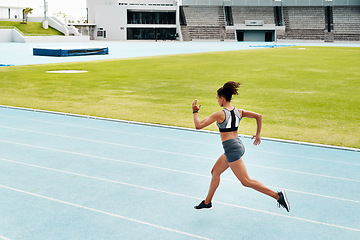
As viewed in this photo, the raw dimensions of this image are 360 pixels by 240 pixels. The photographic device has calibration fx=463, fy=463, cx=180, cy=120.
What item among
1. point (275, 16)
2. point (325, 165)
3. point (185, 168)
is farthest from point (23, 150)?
point (275, 16)

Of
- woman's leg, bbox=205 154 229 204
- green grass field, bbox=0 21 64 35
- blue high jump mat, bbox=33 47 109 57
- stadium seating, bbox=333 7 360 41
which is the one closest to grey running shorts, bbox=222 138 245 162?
woman's leg, bbox=205 154 229 204

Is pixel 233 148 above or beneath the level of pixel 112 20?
beneath

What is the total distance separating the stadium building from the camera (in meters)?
87.2

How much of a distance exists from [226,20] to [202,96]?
7764 centimetres

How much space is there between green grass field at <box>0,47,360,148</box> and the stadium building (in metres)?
62.4

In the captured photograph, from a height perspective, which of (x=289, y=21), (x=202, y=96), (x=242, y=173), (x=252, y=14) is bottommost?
(x=242, y=173)

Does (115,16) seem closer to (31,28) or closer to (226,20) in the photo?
(31,28)

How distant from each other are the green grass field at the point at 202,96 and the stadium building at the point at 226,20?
6242 centimetres

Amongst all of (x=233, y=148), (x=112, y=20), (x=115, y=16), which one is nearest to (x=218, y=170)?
(x=233, y=148)

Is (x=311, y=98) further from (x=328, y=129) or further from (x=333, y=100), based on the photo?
(x=328, y=129)

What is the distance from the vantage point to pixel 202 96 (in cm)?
1716

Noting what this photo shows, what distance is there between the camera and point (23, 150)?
30.4 feet

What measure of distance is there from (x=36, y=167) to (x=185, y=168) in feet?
8.56

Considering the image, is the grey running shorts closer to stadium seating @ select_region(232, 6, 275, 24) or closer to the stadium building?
→ the stadium building
